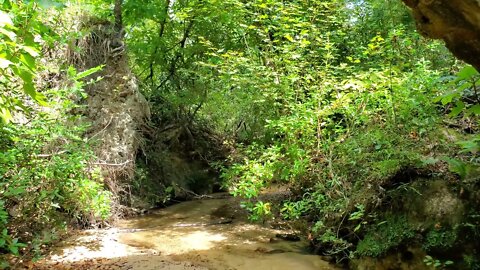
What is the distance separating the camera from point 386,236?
4.31 meters

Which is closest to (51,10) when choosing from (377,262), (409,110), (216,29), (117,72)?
(117,72)

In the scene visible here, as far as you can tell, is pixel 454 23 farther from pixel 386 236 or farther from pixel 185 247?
pixel 185 247

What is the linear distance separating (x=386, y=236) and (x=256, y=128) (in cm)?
476

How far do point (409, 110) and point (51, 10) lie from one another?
5.91 metres

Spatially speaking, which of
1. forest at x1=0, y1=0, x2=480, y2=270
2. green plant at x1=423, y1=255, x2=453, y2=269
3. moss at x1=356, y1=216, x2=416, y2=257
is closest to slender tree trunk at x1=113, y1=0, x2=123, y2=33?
forest at x1=0, y1=0, x2=480, y2=270

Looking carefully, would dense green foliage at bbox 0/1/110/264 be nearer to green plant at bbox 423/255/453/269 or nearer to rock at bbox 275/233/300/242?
rock at bbox 275/233/300/242

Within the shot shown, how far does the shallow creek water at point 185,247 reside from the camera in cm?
463

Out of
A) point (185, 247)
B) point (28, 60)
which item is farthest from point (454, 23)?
point (185, 247)

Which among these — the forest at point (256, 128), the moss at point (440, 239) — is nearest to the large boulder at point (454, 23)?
the forest at point (256, 128)

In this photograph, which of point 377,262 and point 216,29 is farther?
point 216,29

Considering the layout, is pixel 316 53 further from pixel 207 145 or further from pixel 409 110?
pixel 207 145

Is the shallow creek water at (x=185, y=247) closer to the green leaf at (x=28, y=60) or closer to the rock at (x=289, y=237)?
the rock at (x=289, y=237)

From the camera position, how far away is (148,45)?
9.51m

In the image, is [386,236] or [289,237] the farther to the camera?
[289,237]
